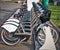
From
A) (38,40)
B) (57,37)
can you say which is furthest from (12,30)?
(57,37)

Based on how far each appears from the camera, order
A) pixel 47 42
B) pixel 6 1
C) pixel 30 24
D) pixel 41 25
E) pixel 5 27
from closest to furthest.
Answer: pixel 47 42 < pixel 41 25 < pixel 5 27 < pixel 30 24 < pixel 6 1

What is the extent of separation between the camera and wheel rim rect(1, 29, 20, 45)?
7770 millimetres

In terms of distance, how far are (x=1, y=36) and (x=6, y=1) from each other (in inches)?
708

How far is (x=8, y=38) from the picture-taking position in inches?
312

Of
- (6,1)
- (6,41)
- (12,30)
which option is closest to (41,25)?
(12,30)

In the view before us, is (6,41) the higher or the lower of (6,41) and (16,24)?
the lower

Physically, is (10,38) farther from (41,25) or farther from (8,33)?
(41,25)

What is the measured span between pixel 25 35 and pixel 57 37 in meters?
1.03

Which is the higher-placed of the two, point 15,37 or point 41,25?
point 41,25

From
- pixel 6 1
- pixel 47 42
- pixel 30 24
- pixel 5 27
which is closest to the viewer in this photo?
pixel 47 42

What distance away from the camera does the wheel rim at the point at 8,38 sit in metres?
7.77

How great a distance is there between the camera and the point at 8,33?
25.2ft

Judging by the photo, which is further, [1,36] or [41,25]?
[1,36]

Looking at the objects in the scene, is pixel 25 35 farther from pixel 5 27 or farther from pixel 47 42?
pixel 47 42
